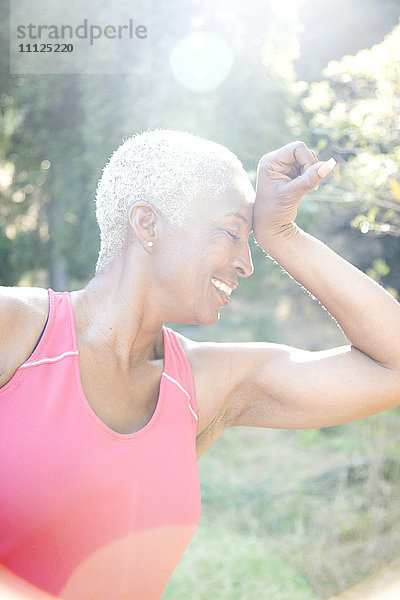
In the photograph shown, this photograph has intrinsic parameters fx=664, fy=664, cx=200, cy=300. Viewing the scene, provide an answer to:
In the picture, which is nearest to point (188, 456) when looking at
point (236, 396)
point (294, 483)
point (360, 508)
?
point (236, 396)

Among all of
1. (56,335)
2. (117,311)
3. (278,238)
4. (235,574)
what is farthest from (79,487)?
(235,574)

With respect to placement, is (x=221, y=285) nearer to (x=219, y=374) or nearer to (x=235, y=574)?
(x=219, y=374)

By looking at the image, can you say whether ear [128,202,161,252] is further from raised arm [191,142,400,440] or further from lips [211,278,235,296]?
raised arm [191,142,400,440]

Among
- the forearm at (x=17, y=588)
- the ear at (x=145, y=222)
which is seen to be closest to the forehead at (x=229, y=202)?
the ear at (x=145, y=222)

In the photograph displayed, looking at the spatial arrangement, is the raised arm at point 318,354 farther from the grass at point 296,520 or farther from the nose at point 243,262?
the grass at point 296,520

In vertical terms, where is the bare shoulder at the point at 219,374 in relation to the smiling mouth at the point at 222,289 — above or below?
below

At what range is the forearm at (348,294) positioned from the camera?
1995 mm

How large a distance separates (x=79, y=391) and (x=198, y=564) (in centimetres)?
295

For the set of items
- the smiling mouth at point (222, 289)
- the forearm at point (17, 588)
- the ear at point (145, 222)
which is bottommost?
the forearm at point (17, 588)

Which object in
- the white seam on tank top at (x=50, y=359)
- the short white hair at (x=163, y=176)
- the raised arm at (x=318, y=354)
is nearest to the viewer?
the white seam on tank top at (x=50, y=359)

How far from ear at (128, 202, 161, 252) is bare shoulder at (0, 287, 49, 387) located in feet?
1.07

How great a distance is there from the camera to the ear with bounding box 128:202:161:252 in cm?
182

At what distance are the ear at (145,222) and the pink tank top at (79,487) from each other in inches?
10.2

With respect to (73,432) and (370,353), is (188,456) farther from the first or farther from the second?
(370,353)
